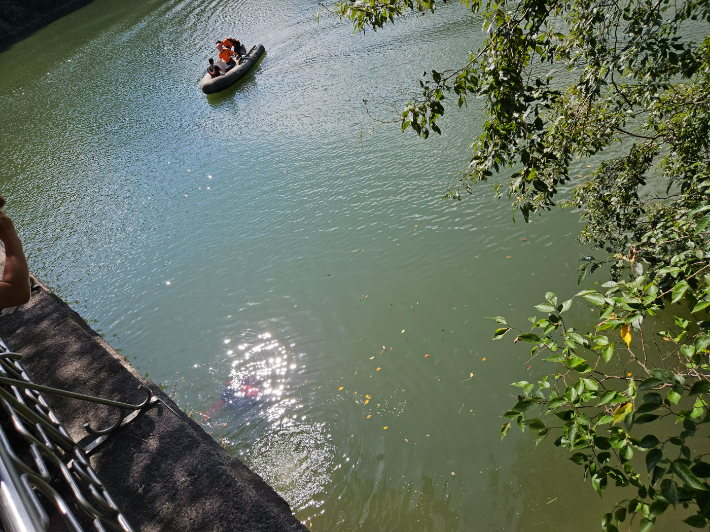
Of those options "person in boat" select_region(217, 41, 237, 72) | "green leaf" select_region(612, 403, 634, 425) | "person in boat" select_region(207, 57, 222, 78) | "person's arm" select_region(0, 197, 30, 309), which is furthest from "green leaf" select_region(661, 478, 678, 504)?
"person in boat" select_region(217, 41, 237, 72)

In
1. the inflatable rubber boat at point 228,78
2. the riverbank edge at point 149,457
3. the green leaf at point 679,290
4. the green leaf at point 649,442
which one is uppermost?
the inflatable rubber boat at point 228,78

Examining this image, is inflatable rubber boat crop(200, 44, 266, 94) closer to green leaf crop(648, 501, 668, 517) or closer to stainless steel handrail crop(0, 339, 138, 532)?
stainless steel handrail crop(0, 339, 138, 532)

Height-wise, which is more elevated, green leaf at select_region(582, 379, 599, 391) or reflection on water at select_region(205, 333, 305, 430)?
green leaf at select_region(582, 379, 599, 391)

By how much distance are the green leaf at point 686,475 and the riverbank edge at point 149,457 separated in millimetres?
1448

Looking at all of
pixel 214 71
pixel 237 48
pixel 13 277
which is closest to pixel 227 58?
pixel 237 48

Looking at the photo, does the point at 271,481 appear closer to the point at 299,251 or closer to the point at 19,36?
the point at 299,251

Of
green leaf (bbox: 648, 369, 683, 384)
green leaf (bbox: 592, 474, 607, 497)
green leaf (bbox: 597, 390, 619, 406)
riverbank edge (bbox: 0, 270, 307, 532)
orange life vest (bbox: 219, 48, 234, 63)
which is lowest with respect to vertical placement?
green leaf (bbox: 592, 474, 607, 497)

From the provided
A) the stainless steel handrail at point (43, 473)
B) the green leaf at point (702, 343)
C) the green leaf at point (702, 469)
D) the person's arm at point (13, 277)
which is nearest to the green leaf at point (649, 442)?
the green leaf at point (702, 469)

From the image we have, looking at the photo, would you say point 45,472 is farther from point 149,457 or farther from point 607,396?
point 607,396

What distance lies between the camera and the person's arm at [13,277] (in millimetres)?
1967

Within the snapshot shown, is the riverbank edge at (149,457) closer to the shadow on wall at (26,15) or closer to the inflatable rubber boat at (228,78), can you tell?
the inflatable rubber boat at (228,78)

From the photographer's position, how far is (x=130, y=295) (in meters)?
6.93

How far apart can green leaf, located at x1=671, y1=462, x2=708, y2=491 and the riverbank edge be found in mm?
1448

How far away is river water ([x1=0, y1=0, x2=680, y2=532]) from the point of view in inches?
162
